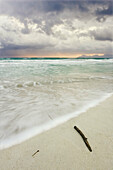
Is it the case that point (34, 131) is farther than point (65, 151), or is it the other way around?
point (34, 131)

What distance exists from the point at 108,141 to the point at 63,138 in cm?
57

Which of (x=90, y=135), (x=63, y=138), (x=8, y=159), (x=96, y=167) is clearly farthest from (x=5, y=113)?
(x=96, y=167)

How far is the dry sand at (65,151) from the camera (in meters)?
1.03

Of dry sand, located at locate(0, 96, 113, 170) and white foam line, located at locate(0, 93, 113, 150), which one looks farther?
white foam line, located at locate(0, 93, 113, 150)

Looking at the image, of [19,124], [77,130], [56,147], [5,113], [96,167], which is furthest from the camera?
[5,113]

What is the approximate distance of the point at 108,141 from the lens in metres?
1.30

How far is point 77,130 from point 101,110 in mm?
904

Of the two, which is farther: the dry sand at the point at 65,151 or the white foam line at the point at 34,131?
the white foam line at the point at 34,131

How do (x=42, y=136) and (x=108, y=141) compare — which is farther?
(x=42, y=136)

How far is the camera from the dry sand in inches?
40.4

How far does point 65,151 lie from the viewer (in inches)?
46.4

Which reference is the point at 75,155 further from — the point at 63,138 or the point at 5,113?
the point at 5,113

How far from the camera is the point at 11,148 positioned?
126cm

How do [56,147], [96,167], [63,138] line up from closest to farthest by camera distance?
[96,167], [56,147], [63,138]
